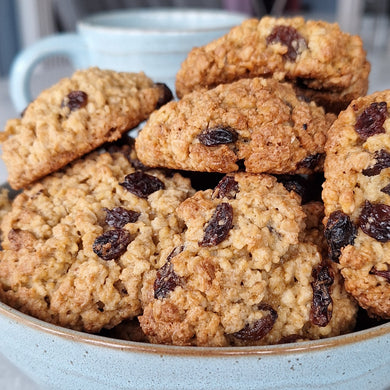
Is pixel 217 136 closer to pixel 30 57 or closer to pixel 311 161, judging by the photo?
pixel 311 161

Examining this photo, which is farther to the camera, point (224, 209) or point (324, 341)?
point (224, 209)

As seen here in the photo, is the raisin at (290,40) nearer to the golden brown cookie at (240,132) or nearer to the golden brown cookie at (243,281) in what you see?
the golden brown cookie at (240,132)

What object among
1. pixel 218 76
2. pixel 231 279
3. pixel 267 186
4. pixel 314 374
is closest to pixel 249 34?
pixel 218 76

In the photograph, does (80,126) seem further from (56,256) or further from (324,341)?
(324,341)

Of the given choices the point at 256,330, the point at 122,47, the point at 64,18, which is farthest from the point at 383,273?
the point at 64,18

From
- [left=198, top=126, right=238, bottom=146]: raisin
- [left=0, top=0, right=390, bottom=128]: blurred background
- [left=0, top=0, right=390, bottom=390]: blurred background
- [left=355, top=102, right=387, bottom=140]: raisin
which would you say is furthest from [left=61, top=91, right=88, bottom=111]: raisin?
[left=0, top=0, right=390, bottom=128]: blurred background

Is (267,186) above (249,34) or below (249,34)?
below

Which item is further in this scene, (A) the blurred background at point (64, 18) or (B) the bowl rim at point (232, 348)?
(A) the blurred background at point (64, 18)

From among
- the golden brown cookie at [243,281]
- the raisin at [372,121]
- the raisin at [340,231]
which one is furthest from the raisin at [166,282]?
the raisin at [372,121]
